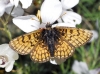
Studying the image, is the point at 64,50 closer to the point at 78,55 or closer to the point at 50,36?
the point at 50,36

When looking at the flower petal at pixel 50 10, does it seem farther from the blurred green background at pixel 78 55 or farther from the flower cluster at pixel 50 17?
the blurred green background at pixel 78 55

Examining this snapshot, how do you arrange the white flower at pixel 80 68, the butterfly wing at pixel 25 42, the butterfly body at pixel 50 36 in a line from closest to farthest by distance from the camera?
1. the butterfly wing at pixel 25 42
2. the butterfly body at pixel 50 36
3. the white flower at pixel 80 68

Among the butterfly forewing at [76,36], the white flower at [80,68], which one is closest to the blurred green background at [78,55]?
A: the white flower at [80,68]

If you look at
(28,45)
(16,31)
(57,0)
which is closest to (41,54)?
(28,45)

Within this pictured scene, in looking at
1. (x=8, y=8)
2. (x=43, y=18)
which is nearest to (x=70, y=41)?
(x=43, y=18)

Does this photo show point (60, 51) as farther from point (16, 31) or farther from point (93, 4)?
point (93, 4)

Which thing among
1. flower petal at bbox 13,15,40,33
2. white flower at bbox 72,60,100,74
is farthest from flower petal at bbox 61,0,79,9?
white flower at bbox 72,60,100,74

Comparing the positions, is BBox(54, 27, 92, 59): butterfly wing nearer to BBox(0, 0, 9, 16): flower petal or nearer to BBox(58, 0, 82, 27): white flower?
BBox(58, 0, 82, 27): white flower
